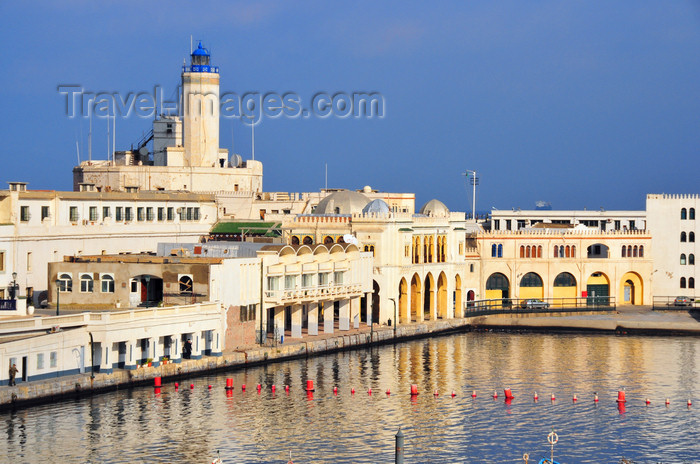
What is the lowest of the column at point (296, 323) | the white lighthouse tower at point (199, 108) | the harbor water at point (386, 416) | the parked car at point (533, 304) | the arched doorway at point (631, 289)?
the harbor water at point (386, 416)

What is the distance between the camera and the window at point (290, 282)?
81.6 metres

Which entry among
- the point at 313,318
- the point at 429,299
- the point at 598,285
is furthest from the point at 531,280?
the point at 313,318

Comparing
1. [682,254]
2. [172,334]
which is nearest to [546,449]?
[172,334]

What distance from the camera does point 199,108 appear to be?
A: 11588cm

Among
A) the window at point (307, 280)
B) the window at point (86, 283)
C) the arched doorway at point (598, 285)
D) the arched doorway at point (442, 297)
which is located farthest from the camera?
the arched doorway at point (598, 285)

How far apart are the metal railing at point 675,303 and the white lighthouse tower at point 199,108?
42662mm

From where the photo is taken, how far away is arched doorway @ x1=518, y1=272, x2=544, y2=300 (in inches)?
4368

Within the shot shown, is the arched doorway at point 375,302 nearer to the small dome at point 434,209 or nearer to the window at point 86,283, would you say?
the small dome at point 434,209

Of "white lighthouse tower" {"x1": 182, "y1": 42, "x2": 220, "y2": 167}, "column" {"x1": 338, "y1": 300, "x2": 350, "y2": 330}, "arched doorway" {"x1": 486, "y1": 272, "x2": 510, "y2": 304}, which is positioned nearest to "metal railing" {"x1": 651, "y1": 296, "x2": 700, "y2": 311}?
"arched doorway" {"x1": 486, "y1": 272, "x2": 510, "y2": 304}

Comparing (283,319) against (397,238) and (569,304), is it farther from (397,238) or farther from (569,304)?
(569,304)

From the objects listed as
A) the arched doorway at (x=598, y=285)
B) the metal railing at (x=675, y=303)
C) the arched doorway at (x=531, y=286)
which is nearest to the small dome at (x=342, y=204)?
the arched doorway at (x=531, y=286)

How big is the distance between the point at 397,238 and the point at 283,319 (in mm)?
14948

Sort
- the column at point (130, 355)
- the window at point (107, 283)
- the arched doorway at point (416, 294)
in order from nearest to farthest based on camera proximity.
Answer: the column at point (130, 355) < the window at point (107, 283) < the arched doorway at point (416, 294)

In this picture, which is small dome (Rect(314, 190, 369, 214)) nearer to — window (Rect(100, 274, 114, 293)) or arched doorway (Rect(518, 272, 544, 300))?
arched doorway (Rect(518, 272, 544, 300))
